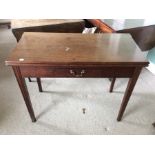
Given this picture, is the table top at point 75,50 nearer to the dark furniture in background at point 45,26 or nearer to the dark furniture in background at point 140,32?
the dark furniture in background at point 140,32

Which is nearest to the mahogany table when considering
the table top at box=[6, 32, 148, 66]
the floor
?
the table top at box=[6, 32, 148, 66]

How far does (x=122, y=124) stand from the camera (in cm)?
143

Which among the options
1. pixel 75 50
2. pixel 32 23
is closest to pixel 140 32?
pixel 75 50

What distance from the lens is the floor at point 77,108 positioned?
139 cm

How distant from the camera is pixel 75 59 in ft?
3.17

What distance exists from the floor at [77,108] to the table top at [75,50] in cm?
67

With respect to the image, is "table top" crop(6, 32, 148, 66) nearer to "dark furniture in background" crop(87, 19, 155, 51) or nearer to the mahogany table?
the mahogany table

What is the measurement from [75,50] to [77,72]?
0.15 meters

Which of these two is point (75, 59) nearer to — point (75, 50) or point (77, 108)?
point (75, 50)

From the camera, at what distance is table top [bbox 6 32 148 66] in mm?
954

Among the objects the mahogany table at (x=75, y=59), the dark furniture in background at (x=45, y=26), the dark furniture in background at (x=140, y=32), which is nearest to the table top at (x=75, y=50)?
the mahogany table at (x=75, y=59)

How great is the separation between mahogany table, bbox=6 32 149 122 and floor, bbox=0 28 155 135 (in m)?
0.38

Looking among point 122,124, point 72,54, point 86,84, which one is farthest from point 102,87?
point 72,54
